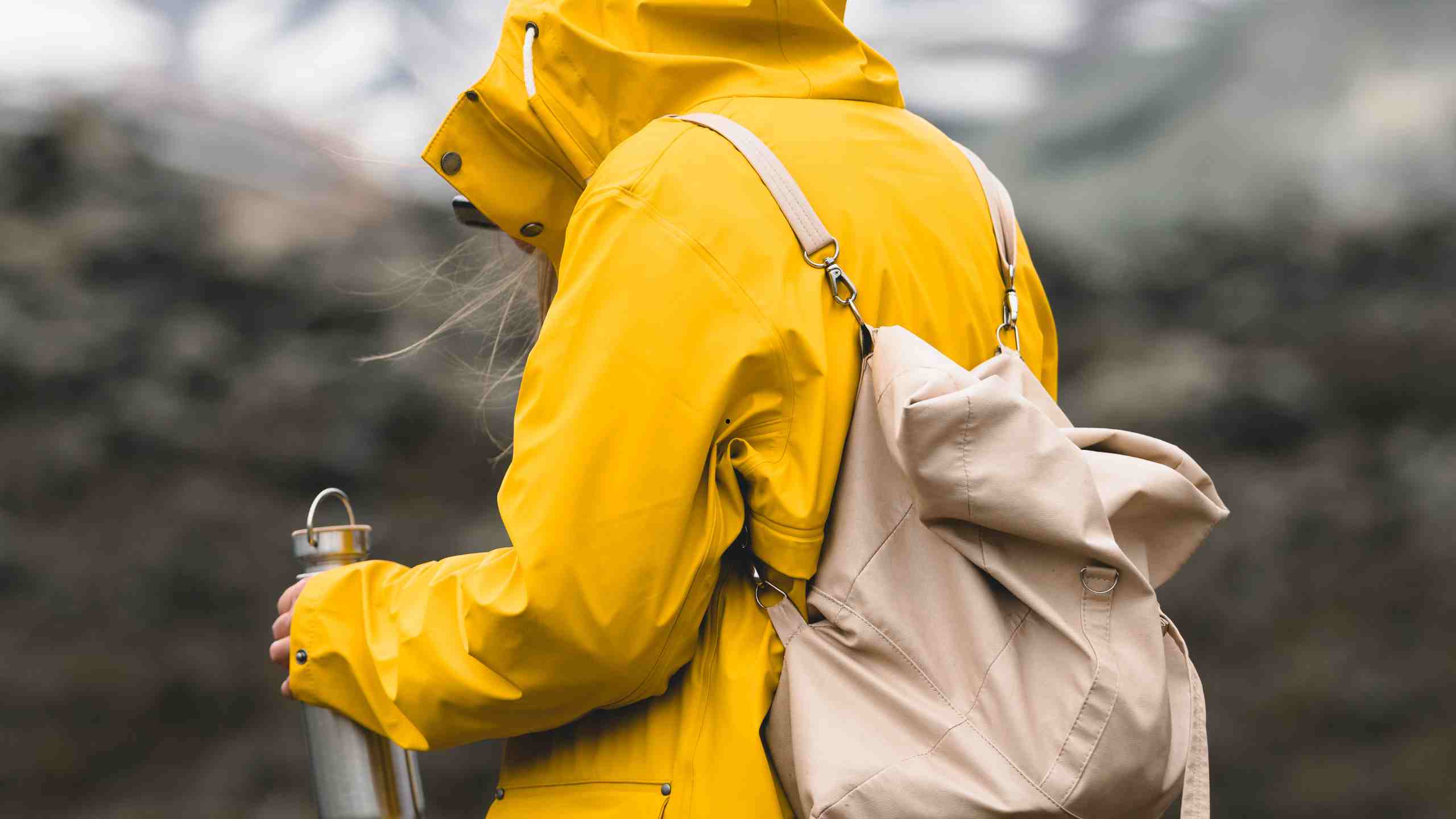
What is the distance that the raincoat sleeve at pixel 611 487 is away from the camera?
3.26 feet

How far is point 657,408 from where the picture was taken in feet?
3.28

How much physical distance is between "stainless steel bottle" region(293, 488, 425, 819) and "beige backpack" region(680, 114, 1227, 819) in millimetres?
395

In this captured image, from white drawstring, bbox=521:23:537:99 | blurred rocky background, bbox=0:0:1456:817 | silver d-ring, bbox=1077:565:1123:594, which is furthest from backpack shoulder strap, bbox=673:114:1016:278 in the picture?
blurred rocky background, bbox=0:0:1456:817

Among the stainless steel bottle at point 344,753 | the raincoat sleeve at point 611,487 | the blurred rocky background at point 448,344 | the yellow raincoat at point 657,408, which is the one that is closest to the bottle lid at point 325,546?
the stainless steel bottle at point 344,753

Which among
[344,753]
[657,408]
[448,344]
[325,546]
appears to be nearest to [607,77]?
[657,408]

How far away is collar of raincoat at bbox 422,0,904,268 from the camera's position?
115 cm

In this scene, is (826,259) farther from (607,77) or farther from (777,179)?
(607,77)

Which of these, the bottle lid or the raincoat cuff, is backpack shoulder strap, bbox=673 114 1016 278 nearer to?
the raincoat cuff

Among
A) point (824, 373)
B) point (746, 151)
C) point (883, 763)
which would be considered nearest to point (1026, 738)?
point (883, 763)

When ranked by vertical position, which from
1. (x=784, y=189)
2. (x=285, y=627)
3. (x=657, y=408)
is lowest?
(x=285, y=627)

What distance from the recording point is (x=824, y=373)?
40.5 inches

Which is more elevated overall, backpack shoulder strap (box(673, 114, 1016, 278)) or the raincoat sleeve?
backpack shoulder strap (box(673, 114, 1016, 278))

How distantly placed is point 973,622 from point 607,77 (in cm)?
52

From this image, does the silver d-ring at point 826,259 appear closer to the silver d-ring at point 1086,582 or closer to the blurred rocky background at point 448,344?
the silver d-ring at point 1086,582
